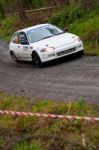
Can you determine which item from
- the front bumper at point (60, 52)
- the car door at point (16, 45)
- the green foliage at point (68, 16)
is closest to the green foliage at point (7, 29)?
the green foliage at point (68, 16)

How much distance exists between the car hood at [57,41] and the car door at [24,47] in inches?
24.9

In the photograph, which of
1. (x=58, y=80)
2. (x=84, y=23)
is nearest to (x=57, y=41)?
(x=58, y=80)

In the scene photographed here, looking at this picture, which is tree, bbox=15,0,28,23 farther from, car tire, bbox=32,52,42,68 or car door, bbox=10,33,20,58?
car tire, bbox=32,52,42,68

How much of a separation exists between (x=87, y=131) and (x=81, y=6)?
1749 cm

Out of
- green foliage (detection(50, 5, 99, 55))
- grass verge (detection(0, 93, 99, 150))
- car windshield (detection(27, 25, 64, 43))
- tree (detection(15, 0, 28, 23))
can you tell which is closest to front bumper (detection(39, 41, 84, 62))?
green foliage (detection(50, 5, 99, 55))

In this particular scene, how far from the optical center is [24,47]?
21203 mm

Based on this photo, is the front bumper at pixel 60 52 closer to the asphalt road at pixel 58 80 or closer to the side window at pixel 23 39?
the asphalt road at pixel 58 80

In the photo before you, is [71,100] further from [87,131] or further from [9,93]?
[9,93]

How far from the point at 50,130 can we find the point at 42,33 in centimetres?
1031

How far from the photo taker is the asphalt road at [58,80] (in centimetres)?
1374

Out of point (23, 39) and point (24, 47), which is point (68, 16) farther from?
point (24, 47)

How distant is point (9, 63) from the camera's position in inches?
961

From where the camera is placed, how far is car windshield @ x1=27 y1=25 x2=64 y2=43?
20.7 m

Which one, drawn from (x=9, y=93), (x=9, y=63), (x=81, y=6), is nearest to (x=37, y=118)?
(x=9, y=93)
